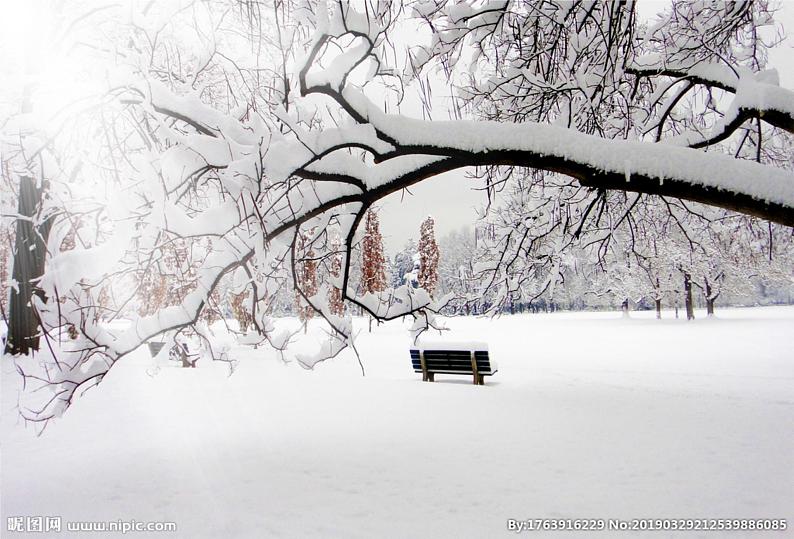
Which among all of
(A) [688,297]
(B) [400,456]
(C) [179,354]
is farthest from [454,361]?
(A) [688,297]

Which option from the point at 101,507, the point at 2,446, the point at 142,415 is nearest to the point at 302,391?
the point at 142,415

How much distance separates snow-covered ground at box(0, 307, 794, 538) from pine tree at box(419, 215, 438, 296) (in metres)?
39.0

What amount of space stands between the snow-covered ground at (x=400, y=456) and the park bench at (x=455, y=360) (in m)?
0.41

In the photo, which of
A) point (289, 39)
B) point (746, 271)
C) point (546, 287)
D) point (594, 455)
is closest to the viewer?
point (289, 39)

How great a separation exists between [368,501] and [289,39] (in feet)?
11.6

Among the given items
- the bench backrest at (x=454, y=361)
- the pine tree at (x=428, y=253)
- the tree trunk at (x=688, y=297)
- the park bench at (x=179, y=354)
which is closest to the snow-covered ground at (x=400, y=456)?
the bench backrest at (x=454, y=361)

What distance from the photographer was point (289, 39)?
3.21 meters

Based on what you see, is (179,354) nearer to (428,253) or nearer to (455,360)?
(455,360)

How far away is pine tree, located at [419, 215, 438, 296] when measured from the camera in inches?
1916

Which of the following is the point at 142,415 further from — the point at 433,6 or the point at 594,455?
the point at 433,6

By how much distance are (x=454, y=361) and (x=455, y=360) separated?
1.7 inches

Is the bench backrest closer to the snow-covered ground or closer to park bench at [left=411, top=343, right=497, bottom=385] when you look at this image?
park bench at [left=411, top=343, right=497, bottom=385]

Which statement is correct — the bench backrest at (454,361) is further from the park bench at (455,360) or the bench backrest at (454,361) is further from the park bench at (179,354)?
the park bench at (179,354)

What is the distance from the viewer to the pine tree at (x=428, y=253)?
4866 centimetres
